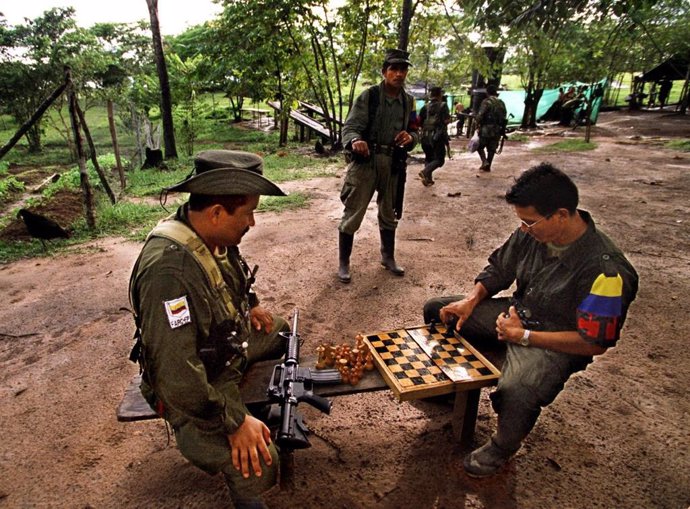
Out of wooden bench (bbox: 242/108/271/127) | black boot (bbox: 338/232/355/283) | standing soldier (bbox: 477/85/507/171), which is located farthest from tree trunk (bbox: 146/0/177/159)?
black boot (bbox: 338/232/355/283)

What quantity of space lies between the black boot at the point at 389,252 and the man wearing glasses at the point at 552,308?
2550 mm

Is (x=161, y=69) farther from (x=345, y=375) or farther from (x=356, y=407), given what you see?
(x=345, y=375)

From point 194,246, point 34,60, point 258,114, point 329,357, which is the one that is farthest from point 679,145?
point 34,60

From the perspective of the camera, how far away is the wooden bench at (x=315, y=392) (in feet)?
7.48

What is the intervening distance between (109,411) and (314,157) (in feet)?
36.3

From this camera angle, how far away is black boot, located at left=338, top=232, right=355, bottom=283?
16.4 feet

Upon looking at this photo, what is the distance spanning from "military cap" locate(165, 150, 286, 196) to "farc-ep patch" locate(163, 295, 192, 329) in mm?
494

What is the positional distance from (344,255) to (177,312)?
3350 mm

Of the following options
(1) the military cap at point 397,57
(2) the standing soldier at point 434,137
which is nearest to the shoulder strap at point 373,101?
Answer: (1) the military cap at point 397,57

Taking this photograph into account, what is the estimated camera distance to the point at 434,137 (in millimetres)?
9453

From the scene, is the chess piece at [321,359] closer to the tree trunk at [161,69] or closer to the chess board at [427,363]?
the chess board at [427,363]

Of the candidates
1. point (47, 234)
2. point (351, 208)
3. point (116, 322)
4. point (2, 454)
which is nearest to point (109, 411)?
point (2, 454)

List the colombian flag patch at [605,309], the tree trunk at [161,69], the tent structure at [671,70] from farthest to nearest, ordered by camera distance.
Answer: the tent structure at [671,70] → the tree trunk at [161,69] → the colombian flag patch at [605,309]

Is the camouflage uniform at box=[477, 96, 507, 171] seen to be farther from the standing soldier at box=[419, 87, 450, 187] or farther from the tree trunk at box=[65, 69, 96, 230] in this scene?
the tree trunk at box=[65, 69, 96, 230]
